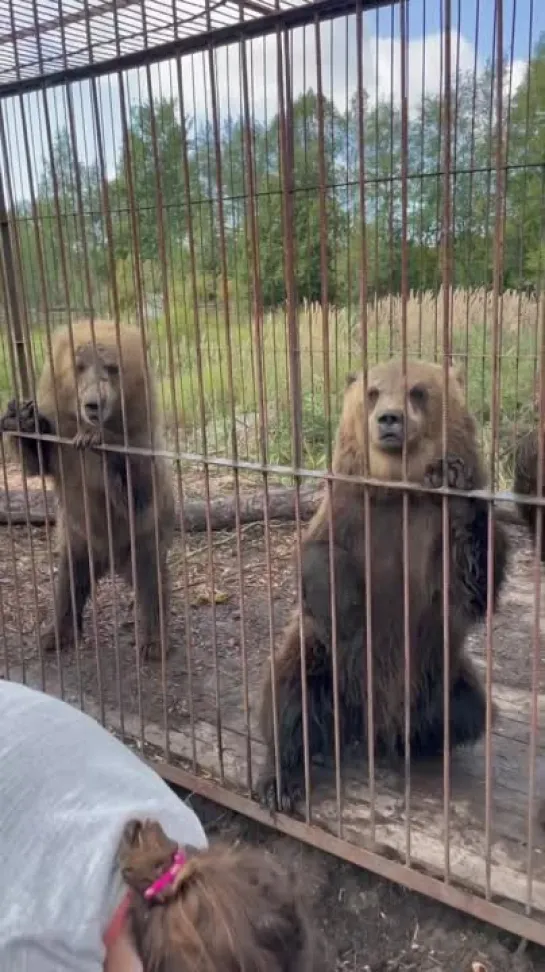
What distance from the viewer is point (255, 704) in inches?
160

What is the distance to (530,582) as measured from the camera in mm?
5570

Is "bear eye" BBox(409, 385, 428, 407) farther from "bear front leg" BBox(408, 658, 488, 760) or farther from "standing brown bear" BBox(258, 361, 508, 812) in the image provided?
"bear front leg" BBox(408, 658, 488, 760)

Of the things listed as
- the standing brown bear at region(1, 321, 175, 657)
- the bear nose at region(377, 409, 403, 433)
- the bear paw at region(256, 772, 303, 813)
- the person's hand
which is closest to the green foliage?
the standing brown bear at region(1, 321, 175, 657)

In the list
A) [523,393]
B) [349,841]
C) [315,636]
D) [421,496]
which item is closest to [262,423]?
[421,496]

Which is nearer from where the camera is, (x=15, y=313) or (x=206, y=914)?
(x=206, y=914)

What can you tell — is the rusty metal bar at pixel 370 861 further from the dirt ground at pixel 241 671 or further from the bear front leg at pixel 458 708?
the bear front leg at pixel 458 708

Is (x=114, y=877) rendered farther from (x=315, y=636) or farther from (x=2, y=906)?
(x=315, y=636)

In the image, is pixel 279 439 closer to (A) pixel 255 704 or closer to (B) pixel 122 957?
(A) pixel 255 704

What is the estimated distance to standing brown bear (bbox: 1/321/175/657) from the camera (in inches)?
167

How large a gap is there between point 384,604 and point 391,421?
0.71m

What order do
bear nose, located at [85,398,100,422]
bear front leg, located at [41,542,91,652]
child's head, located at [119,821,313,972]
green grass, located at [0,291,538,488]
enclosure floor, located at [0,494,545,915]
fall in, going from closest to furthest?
child's head, located at [119,821,313,972] → enclosure floor, located at [0,494,545,915] → bear nose, located at [85,398,100,422] → bear front leg, located at [41,542,91,652] → green grass, located at [0,291,538,488]

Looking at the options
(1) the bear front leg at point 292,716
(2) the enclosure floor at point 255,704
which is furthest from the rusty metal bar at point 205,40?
(1) the bear front leg at point 292,716

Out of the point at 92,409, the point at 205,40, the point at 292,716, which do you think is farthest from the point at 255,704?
the point at 205,40

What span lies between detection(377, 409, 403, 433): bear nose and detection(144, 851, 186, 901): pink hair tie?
1768 mm
